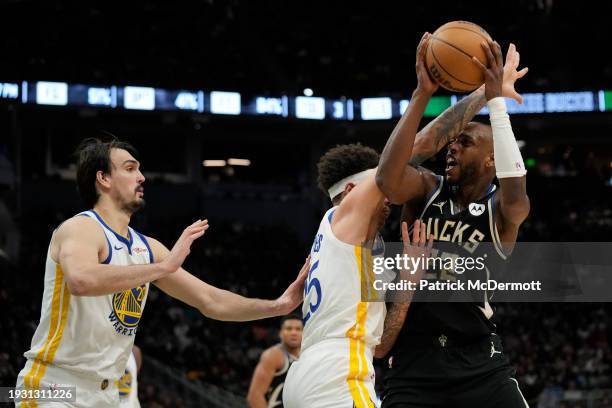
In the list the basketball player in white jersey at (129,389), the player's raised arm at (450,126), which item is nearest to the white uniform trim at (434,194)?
the player's raised arm at (450,126)

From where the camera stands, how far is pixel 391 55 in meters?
23.9

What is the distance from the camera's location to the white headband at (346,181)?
3865 millimetres

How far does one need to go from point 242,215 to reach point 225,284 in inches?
153

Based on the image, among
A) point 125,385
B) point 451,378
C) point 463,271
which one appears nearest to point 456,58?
point 463,271

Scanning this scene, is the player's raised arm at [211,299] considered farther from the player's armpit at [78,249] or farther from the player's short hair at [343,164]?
the player's short hair at [343,164]

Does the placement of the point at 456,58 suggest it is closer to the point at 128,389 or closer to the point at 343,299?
the point at 343,299

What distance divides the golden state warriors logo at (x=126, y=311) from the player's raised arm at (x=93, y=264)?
0.77 ft

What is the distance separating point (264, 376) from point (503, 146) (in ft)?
12.5

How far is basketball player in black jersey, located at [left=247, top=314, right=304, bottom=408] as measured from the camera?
678 cm

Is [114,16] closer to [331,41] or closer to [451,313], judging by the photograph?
[331,41]

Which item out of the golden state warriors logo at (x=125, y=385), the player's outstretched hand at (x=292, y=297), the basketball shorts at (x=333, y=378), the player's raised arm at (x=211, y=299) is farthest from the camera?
the golden state warriors logo at (x=125, y=385)

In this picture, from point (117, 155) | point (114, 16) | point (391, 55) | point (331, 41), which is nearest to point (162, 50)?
point (114, 16)

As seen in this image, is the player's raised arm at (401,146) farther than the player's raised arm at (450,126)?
No

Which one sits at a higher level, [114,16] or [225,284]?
[114,16]
